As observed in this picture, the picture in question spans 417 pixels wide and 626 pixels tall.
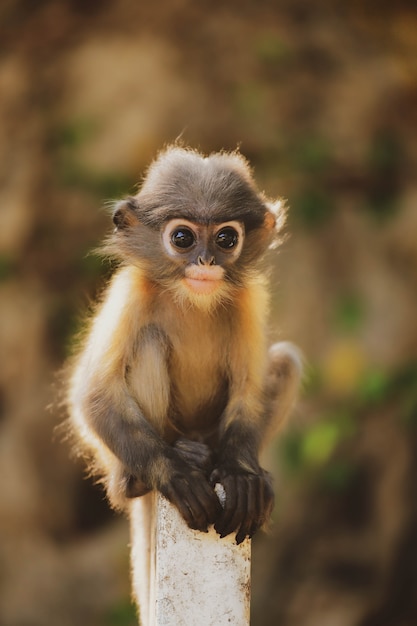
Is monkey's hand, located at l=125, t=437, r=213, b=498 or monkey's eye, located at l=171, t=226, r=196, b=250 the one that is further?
monkey's eye, located at l=171, t=226, r=196, b=250

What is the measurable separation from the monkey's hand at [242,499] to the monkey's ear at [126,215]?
54.4 inches

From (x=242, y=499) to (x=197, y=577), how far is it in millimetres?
455

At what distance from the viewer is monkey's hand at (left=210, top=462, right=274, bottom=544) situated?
15.0 ft

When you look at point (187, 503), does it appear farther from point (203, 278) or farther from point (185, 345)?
point (203, 278)

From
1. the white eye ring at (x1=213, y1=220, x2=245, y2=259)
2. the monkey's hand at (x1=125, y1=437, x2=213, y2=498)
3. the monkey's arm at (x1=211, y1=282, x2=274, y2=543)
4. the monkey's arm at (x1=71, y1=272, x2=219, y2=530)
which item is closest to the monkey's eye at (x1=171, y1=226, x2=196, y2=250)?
the white eye ring at (x1=213, y1=220, x2=245, y2=259)

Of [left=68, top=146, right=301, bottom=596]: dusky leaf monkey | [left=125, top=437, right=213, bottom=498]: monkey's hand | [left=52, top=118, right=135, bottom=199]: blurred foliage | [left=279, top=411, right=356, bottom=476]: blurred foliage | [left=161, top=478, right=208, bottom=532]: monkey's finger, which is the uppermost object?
[left=52, top=118, right=135, bottom=199]: blurred foliage

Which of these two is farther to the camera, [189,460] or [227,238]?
[227,238]

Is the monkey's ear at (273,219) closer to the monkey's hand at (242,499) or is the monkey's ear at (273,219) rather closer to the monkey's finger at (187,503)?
the monkey's hand at (242,499)

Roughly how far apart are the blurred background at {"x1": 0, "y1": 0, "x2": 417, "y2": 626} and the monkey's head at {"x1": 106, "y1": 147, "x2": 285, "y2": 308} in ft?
19.1

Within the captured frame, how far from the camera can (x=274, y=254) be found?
1097cm

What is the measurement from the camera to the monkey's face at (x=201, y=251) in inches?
197

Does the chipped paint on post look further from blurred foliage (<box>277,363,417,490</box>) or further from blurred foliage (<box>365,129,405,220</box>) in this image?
blurred foliage (<box>365,129,405,220</box>)

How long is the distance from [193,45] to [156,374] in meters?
8.44

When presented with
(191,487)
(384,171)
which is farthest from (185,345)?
(384,171)
